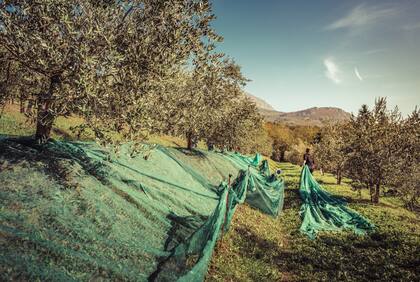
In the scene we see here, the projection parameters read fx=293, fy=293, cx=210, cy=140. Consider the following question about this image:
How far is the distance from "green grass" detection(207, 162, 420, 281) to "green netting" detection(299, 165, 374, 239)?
1.79 feet

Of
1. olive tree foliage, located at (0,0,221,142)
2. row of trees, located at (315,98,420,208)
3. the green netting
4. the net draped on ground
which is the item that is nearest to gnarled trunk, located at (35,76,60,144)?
olive tree foliage, located at (0,0,221,142)

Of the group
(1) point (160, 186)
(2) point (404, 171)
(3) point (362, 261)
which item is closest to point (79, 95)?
(1) point (160, 186)

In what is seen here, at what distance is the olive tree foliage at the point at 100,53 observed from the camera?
739cm

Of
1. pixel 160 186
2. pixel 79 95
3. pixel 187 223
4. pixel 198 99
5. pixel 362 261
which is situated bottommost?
pixel 362 261

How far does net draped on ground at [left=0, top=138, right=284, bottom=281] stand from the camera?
18.9 ft

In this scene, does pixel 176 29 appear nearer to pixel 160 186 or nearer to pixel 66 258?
pixel 160 186

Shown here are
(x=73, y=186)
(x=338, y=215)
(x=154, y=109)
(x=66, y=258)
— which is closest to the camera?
(x=66, y=258)

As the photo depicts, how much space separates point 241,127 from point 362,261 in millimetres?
21039

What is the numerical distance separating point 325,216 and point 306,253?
18.9 feet

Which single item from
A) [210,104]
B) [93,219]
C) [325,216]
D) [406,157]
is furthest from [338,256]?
[406,157]

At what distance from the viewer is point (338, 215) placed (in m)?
16.3

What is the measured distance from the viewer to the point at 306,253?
1153 centimetres

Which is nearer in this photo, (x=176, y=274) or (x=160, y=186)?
(x=176, y=274)

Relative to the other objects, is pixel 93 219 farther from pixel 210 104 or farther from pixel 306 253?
pixel 210 104
